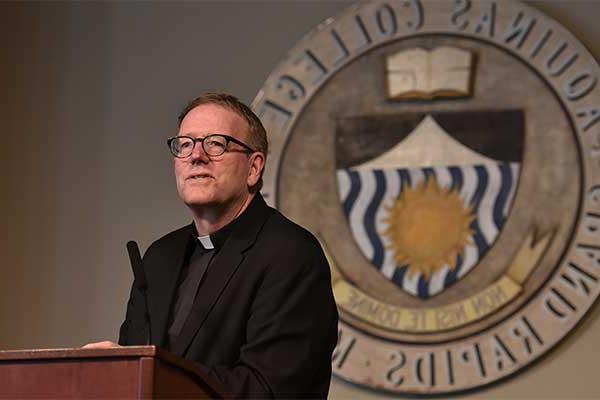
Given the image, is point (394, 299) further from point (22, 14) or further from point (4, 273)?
point (22, 14)

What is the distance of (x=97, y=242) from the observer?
483 cm

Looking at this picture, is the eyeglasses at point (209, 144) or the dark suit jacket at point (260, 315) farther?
the eyeglasses at point (209, 144)

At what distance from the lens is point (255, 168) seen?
3086 mm

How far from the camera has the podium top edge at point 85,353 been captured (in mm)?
2266

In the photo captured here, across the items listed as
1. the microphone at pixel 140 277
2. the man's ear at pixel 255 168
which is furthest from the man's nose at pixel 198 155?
the microphone at pixel 140 277

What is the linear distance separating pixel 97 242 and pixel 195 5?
1.00m

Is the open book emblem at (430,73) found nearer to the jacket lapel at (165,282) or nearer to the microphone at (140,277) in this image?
the jacket lapel at (165,282)

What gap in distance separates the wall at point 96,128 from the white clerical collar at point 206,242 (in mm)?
1602

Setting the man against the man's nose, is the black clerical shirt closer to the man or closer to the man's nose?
the man

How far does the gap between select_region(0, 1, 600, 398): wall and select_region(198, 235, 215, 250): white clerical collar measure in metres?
1.60

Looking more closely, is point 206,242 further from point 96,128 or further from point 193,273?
point 96,128

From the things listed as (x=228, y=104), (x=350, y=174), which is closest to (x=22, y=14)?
(x=350, y=174)

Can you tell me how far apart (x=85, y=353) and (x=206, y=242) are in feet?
2.73

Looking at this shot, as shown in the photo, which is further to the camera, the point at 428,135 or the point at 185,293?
the point at 428,135
